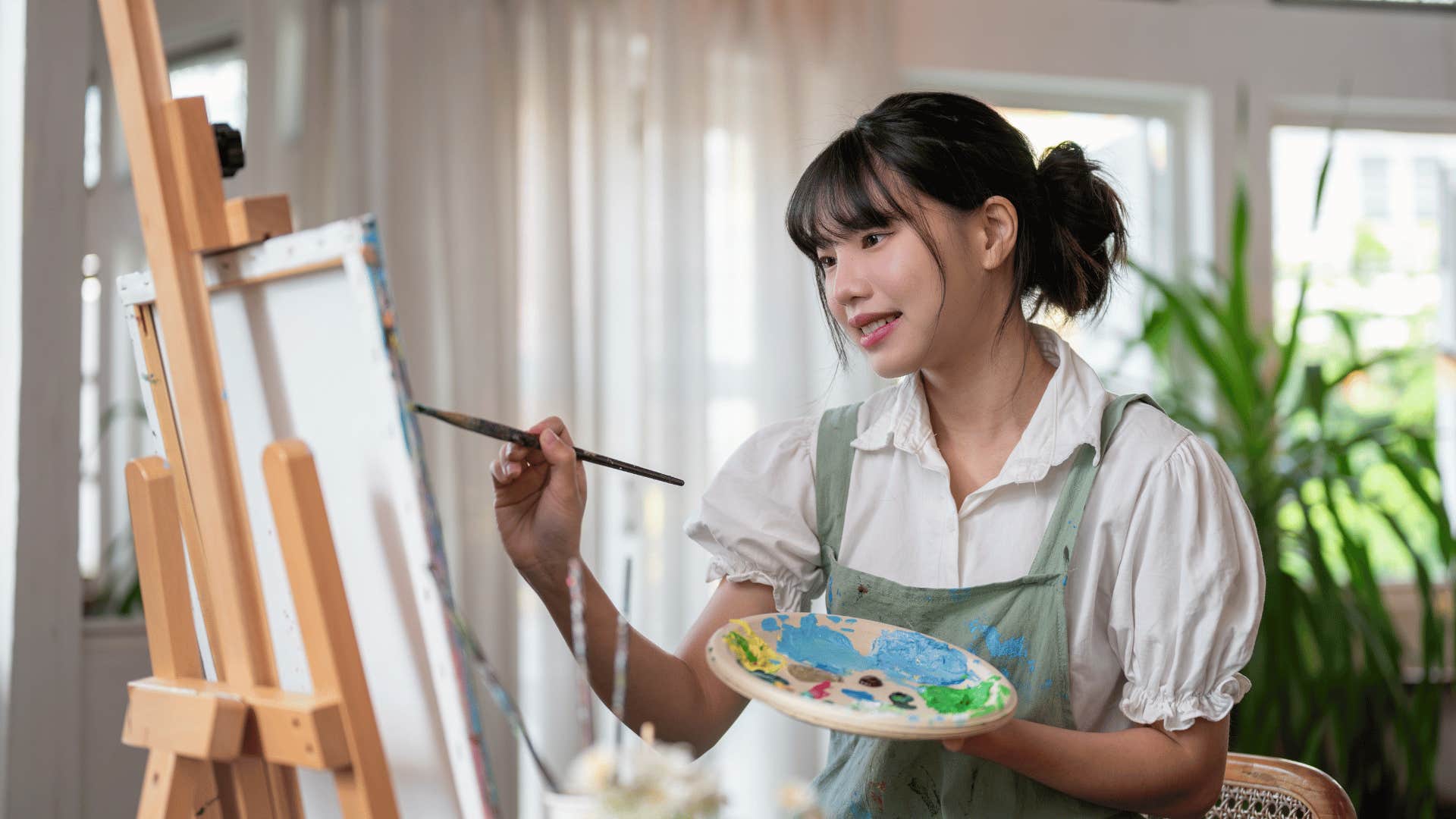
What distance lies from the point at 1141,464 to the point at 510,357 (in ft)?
5.84

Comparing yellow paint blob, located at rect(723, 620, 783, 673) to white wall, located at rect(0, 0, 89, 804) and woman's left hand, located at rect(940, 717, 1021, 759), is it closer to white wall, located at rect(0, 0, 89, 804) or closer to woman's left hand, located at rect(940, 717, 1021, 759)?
woman's left hand, located at rect(940, 717, 1021, 759)

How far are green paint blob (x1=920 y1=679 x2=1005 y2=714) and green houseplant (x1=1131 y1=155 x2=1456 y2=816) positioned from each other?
164 cm

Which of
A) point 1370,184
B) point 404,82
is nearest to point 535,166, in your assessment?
point 404,82

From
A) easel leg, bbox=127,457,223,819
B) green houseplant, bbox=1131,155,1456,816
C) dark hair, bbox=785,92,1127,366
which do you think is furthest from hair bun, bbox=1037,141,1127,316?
green houseplant, bbox=1131,155,1456,816

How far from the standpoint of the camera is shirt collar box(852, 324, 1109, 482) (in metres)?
1.18

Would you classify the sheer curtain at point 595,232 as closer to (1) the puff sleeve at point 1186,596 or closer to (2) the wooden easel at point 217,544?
(1) the puff sleeve at point 1186,596

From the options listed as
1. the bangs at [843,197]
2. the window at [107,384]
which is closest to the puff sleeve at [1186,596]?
the bangs at [843,197]

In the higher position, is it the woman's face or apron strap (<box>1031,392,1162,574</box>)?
the woman's face

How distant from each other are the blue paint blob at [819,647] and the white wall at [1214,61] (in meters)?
2.23

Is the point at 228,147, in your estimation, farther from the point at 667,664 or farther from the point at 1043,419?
the point at 1043,419

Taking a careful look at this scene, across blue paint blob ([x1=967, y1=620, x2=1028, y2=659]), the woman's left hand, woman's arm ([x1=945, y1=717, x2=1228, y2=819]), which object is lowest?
woman's arm ([x1=945, y1=717, x2=1228, y2=819])

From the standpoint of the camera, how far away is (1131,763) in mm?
1067

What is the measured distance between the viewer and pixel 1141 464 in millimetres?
1151

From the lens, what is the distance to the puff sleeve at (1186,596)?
42.6 inches
